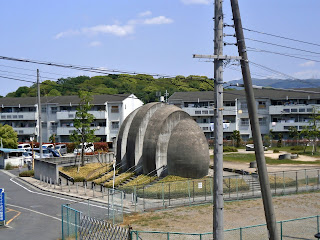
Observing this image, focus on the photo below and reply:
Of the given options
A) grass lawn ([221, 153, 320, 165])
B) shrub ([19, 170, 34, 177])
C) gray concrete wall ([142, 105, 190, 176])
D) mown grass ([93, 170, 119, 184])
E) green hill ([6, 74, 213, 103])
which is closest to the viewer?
gray concrete wall ([142, 105, 190, 176])

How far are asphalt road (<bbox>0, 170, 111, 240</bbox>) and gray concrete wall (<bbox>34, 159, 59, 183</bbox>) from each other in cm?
230

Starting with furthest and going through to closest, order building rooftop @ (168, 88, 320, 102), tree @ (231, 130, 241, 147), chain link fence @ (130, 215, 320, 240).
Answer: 1. building rooftop @ (168, 88, 320, 102)
2. tree @ (231, 130, 241, 147)
3. chain link fence @ (130, 215, 320, 240)

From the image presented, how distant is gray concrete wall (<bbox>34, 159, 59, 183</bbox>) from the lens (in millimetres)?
44022

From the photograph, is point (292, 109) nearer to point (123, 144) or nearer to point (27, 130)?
point (123, 144)

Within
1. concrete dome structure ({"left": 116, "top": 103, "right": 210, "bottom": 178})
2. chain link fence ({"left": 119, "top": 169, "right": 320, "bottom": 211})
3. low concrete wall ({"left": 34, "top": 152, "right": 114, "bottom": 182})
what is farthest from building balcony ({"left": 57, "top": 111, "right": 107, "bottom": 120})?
chain link fence ({"left": 119, "top": 169, "right": 320, "bottom": 211})

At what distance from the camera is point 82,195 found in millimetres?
37469

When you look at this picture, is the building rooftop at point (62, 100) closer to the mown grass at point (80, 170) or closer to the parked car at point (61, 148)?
the parked car at point (61, 148)

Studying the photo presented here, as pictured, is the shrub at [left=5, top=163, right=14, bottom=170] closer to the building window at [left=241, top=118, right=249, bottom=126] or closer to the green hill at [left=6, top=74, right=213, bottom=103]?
the building window at [left=241, top=118, right=249, bottom=126]

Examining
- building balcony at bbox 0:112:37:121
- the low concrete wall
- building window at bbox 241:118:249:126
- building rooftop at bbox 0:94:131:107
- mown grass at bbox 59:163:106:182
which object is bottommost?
mown grass at bbox 59:163:106:182

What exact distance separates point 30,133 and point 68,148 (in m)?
15.1

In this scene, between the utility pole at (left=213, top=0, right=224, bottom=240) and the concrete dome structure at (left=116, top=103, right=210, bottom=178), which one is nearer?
the utility pole at (left=213, top=0, right=224, bottom=240)

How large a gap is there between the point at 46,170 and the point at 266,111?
4404 centimetres

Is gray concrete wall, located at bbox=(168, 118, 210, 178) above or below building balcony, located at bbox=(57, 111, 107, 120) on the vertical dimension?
below

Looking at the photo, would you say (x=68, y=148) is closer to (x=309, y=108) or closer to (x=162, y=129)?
(x=162, y=129)
